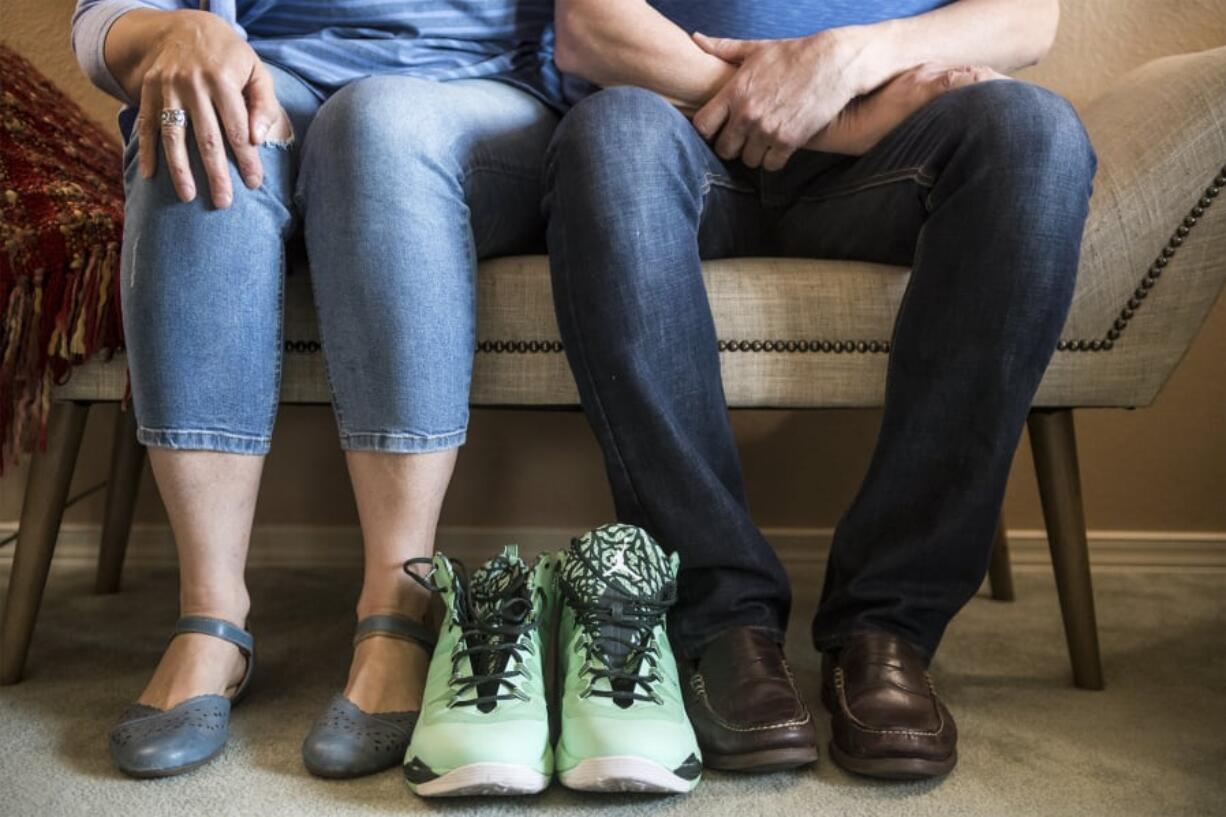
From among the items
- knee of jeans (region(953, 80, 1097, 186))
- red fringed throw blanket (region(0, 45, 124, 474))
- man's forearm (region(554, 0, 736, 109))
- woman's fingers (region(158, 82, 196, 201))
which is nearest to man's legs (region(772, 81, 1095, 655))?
knee of jeans (region(953, 80, 1097, 186))

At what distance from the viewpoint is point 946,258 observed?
2.85ft

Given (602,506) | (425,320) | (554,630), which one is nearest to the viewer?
(425,320)

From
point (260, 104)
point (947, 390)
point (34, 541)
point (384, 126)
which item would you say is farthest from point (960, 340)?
point (34, 541)

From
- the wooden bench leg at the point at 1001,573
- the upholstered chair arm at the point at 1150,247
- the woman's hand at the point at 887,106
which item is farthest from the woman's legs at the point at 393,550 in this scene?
the wooden bench leg at the point at 1001,573

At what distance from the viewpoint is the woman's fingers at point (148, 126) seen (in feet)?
2.79

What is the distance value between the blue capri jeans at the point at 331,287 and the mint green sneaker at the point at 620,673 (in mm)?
154

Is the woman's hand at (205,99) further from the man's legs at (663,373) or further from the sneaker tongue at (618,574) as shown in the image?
the sneaker tongue at (618,574)

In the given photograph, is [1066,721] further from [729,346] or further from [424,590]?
[424,590]

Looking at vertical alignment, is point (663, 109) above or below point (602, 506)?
above

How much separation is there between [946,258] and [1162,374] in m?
0.29

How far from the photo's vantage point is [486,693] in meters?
0.80

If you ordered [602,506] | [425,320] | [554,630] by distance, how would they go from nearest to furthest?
[425,320]
[554,630]
[602,506]

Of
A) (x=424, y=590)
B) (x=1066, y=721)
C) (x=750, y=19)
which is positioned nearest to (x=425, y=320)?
(x=424, y=590)

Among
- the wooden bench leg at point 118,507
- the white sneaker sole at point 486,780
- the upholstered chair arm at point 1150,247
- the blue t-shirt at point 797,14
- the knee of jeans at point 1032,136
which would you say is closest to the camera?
the white sneaker sole at point 486,780
